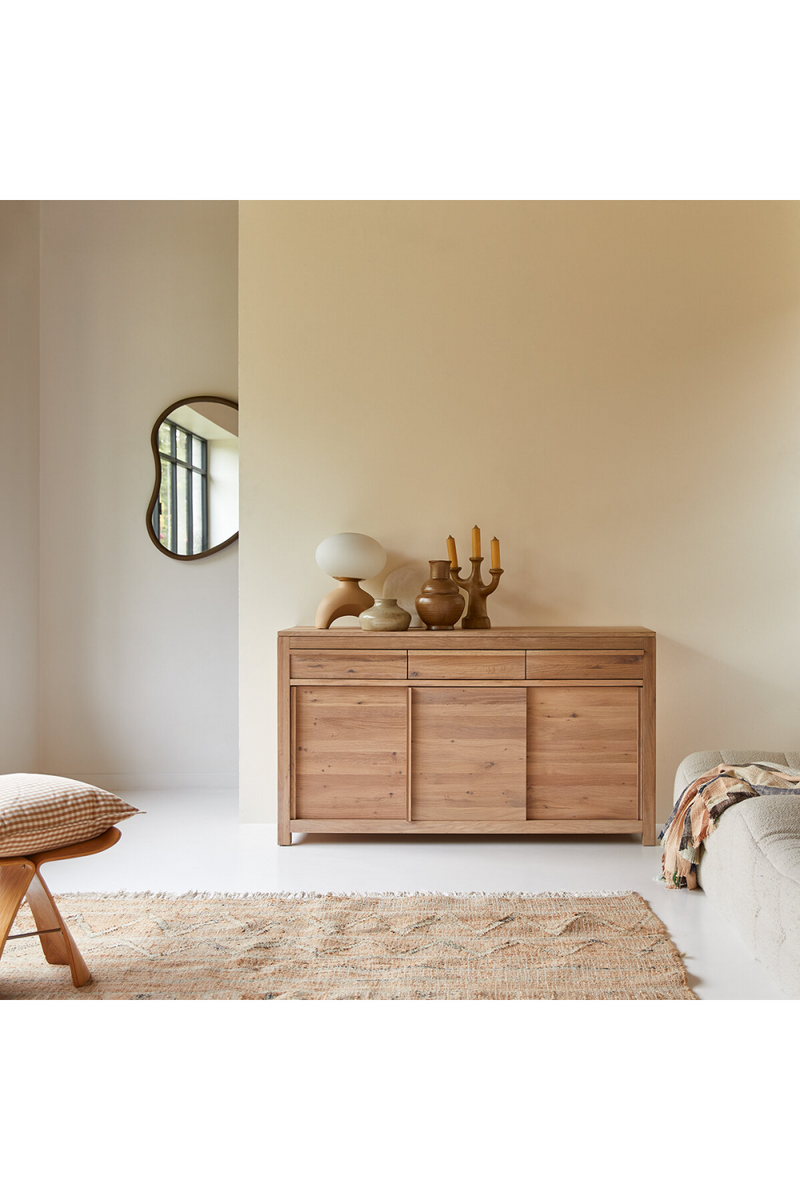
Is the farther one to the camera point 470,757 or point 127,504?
point 127,504

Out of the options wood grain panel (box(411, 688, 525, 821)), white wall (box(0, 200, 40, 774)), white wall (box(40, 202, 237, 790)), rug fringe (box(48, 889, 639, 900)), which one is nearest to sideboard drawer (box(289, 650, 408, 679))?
wood grain panel (box(411, 688, 525, 821))

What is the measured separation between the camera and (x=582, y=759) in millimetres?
3605

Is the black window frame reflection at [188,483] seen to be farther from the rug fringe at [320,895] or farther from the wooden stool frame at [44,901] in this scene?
the wooden stool frame at [44,901]

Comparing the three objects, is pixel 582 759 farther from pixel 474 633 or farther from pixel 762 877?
pixel 762 877

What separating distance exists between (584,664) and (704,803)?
90cm

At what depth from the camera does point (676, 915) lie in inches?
107

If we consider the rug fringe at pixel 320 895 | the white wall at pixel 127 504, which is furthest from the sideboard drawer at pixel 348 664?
the white wall at pixel 127 504

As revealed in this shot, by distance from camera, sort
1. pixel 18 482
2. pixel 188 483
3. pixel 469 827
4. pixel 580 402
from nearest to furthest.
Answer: pixel 469 827
pixel 580 402
pixel 18 482
pixel 188 483

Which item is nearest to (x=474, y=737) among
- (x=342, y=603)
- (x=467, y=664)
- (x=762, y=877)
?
(x=467, y=664)

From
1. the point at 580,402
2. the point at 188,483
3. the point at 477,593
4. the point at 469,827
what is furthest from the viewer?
the point at 188,483

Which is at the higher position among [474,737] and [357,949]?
[474,737]
